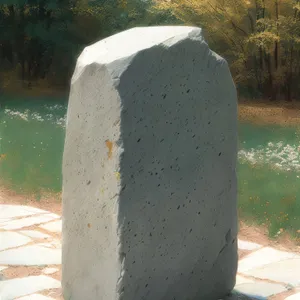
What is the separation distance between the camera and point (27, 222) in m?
6.12

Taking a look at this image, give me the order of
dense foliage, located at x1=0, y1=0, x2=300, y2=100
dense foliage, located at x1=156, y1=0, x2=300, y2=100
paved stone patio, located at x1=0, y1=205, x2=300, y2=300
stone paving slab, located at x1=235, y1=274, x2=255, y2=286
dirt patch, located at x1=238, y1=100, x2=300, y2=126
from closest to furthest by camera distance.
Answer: paved stone patio, located at x1=0, y1=205, x2=300, y2=300, stone paving slab, located at x1=235, y1=274, x2=255, y2=286, dirt patch, located at x1=238, y1=100, x2=300, y2=126, dense foliage, located at x1=156, y1=0, x2=300, y2=100, dense foliage, located at x1=0, y1=0, x2=300, y2=100

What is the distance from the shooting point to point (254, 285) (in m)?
4.59

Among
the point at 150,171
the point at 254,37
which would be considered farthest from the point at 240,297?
the point at 254,37

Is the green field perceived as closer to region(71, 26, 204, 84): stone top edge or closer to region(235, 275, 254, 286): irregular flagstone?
region(235, 275, 254, 286): irregular flagstone

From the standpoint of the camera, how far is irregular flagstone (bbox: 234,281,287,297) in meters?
4.41

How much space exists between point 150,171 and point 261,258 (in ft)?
6.77

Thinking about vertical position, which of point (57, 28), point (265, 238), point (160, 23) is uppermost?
point (160, 23)

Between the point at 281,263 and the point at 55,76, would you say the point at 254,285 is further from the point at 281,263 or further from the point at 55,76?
the point at 55,76

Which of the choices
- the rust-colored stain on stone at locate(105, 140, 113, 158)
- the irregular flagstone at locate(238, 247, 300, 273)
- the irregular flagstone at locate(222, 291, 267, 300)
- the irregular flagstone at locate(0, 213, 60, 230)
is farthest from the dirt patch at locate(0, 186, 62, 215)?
the rust-colored stain on stone at locate(105, 140, 113, 158)

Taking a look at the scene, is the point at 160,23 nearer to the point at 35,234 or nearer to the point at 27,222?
the point at 27,222

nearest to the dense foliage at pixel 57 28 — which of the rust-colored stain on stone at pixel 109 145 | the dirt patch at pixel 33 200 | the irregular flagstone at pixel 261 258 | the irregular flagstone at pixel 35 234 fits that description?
the dirt patch at pixel 33 200

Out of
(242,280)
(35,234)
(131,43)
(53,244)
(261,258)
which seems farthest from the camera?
(35,234)

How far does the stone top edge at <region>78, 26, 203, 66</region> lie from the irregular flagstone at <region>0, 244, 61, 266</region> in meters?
1.88

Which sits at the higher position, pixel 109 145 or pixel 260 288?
pixel 109 145
